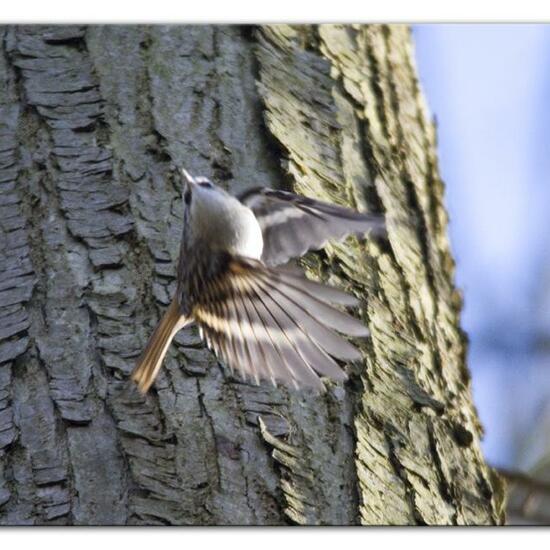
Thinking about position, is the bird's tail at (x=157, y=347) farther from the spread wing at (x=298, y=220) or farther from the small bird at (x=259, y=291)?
the spread wing at (x=298, y=220)

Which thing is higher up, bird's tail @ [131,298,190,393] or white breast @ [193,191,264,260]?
white breast @ [193,191,264,260]

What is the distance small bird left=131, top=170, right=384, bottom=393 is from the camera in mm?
1053

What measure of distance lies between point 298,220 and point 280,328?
0.16 metres

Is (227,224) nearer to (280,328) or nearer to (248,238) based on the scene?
(248,238)

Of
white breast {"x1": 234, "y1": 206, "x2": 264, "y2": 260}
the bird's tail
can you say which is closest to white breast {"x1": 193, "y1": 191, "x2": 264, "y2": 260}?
white breast {"x1": 234, "y1": 206, "x2": 264, "y2": 260}

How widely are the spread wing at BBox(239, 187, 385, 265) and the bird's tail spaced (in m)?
0.15

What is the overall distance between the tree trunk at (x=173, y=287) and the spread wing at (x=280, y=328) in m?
0.02

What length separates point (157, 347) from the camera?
1054mm

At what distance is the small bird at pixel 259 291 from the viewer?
1053 mm

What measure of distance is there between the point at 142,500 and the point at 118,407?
10cm
